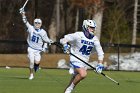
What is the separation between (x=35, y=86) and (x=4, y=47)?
22450mm

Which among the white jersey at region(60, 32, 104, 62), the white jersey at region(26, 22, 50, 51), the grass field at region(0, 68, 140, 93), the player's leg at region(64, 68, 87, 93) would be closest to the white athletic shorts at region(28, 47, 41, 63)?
the white jersey at region(26, 22, 50, 51)

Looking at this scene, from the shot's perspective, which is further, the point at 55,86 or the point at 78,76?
the point at 55,86

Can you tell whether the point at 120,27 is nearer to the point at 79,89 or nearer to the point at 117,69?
the point at 117,69

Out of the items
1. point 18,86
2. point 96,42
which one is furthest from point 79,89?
point 96,42

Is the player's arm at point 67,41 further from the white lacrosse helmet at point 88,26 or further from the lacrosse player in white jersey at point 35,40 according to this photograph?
the lacrosse player in white jersey at point 35,40

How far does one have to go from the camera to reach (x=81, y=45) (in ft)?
50.3

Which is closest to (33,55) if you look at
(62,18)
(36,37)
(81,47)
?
(36,37)

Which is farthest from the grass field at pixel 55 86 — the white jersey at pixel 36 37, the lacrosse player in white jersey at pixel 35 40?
the white jersey at pixel 36 37

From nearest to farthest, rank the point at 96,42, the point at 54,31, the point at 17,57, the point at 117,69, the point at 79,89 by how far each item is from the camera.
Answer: the point at 96,42 → the point at 79,89 → the point at 117,69 → the point at 17,57 → the point at 54,31

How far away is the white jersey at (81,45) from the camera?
15.3 metres

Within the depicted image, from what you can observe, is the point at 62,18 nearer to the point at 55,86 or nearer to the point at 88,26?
the point at 55,86

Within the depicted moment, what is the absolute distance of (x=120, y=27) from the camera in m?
50.1

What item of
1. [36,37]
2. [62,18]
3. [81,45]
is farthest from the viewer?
[62,18]

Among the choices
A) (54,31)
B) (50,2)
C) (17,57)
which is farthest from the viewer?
(50,2)
